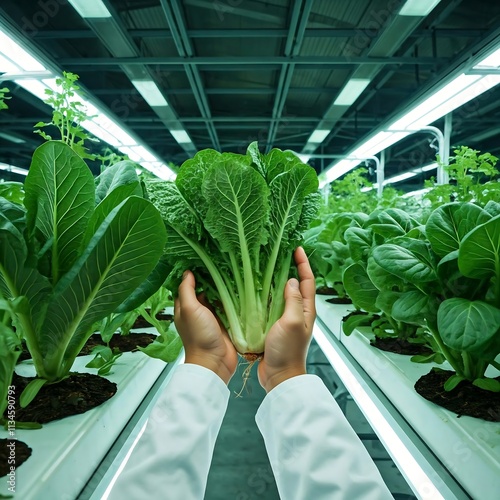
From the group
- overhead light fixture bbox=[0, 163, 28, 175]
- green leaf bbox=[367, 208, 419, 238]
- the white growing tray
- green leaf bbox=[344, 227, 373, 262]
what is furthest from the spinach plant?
overhead light fixture bbox=[0, 163, 28, 175]

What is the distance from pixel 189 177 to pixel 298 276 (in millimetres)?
361

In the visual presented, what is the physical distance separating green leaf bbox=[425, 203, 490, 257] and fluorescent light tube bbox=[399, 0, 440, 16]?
5.44ft

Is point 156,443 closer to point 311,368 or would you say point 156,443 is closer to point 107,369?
point 107,369

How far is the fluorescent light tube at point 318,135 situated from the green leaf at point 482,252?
4659 millimetres

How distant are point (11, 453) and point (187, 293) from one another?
0.39 metres

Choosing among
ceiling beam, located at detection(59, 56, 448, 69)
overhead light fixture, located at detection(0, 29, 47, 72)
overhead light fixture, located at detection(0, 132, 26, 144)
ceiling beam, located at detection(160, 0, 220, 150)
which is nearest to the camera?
overhead light fixture, located at detection(0, 29, 47, 72)

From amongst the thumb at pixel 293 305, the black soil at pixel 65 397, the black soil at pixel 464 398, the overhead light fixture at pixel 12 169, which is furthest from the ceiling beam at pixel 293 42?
the overhead light fixture at pixel 12 169

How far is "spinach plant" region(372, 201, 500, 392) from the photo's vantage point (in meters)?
0.82

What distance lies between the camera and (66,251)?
867 mm

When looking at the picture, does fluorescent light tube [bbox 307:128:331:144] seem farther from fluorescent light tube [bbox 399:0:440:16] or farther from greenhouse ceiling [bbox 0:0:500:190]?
fluorescent light tube [bbox 399:0:440:16]

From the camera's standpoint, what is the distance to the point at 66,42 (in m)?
2.97

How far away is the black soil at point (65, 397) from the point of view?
805 millimetres

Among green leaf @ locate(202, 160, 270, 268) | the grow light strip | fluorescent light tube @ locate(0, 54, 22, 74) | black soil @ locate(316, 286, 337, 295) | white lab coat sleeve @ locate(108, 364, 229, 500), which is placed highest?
fluorescent light tube @ locate(0, 54, 22, 74)

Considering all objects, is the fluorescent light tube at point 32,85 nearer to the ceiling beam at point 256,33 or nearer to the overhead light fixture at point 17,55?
the overhead light fixture at point 17,55
